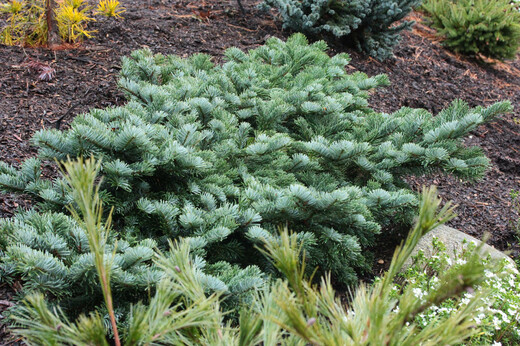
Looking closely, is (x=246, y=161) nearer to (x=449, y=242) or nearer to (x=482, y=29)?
(x=449, y=242)

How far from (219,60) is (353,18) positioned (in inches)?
60.1

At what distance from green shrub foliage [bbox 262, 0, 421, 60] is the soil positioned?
7.0 inches

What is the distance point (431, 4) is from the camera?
6.61 meters

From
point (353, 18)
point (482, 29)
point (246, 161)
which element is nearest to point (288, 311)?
point (246, 161)

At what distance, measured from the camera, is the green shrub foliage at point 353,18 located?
4.71 metres

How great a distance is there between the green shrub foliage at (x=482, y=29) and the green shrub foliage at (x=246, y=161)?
11.3 feet

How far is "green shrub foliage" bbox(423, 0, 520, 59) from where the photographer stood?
5.85 meters

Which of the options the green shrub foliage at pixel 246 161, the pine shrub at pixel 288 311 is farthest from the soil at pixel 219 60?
the pine shrub at pixel 288 311

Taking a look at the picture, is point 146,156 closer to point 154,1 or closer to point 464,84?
point 154,1

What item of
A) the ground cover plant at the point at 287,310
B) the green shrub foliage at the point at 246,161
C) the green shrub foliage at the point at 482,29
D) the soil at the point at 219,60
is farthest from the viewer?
the green shrub foliage at the point at 482,29

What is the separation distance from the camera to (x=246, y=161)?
2.58 m

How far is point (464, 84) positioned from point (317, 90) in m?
3.14

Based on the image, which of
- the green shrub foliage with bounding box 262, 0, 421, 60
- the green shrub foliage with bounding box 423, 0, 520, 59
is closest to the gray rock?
the green shrub foliage with bounding box 262, 0, 421, 60

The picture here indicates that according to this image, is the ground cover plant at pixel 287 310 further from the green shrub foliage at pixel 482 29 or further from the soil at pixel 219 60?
the green shrub foliage at pixel 482 29
